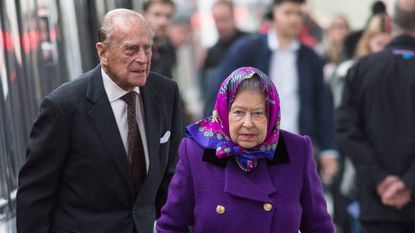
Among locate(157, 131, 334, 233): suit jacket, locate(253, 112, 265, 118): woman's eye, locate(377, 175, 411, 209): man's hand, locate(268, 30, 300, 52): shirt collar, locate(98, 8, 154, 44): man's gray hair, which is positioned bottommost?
locate(377, 175, 411, 209): man's hand

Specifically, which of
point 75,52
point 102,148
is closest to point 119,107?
point 102,148

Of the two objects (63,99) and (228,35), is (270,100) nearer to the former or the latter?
(63,99)

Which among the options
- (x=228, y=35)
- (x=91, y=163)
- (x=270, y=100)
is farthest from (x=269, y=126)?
(x=228, y=35)

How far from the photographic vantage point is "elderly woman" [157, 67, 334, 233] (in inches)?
213

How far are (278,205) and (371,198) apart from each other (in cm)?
249

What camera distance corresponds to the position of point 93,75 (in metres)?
5.91

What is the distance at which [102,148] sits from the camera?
19.1 feet

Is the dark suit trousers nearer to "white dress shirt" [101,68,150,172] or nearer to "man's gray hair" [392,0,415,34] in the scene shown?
"man's gray hair" [392,0,415,34]

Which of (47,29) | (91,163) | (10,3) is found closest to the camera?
(91,163)

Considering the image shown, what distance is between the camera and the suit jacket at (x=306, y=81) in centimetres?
948

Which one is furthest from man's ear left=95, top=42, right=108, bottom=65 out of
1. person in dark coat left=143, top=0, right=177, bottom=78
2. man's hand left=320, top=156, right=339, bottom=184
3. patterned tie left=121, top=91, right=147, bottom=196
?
man's hand left=320, top=156, right=339, bottom=184

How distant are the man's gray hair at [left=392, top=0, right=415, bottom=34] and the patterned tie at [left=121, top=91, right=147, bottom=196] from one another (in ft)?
7.90

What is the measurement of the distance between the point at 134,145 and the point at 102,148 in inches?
7.0

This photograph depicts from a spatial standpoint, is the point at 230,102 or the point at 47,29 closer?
the point at 230,102
